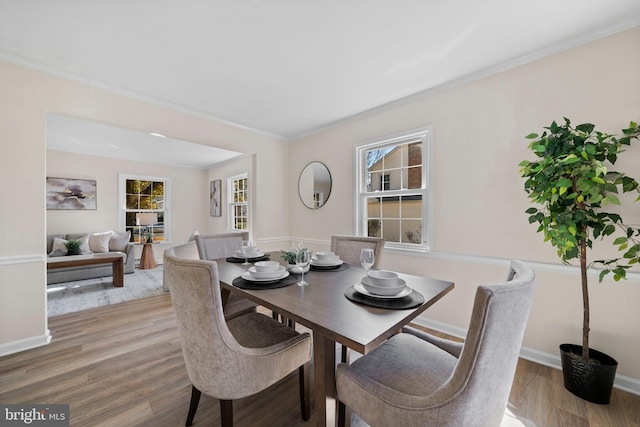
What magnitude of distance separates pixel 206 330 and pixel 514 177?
8.04 ft

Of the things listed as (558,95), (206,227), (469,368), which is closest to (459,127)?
(558,95)

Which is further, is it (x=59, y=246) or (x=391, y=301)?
(x=59, y=246)

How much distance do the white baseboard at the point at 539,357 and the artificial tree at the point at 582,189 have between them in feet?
1.19

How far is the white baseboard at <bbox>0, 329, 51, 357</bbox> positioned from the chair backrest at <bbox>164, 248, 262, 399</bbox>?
2166 mm

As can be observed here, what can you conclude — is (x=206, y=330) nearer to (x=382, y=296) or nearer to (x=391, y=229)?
(x=382, y=296)

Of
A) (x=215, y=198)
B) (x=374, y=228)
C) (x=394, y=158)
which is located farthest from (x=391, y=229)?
(x=215, y=198)

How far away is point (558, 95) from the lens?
1.85 m

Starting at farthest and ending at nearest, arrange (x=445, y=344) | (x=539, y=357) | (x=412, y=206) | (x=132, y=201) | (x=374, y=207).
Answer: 1. (x=132, y=201)
2. (x=374, y=207)
3. (x=412, y=206)
4. (x=539, y=357)
5. (x=445, y=344)

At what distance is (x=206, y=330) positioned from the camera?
1022mm

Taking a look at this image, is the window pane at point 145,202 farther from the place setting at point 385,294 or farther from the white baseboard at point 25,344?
the place setting at point 385,294

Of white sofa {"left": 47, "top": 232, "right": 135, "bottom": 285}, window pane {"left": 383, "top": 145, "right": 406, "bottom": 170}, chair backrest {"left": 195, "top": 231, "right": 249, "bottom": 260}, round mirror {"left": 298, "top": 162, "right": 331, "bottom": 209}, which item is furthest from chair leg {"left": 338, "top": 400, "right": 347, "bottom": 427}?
white sofa {"left": 47, "top": 232, "right": 135, "bottom": 285}

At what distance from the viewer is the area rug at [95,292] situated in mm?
2995

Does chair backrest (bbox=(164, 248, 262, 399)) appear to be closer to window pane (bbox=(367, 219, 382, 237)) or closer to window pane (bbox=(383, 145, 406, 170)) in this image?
window pane (bbox=(367, 219, 382, 237))

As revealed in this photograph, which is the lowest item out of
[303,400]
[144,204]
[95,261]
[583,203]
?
[303,400]
